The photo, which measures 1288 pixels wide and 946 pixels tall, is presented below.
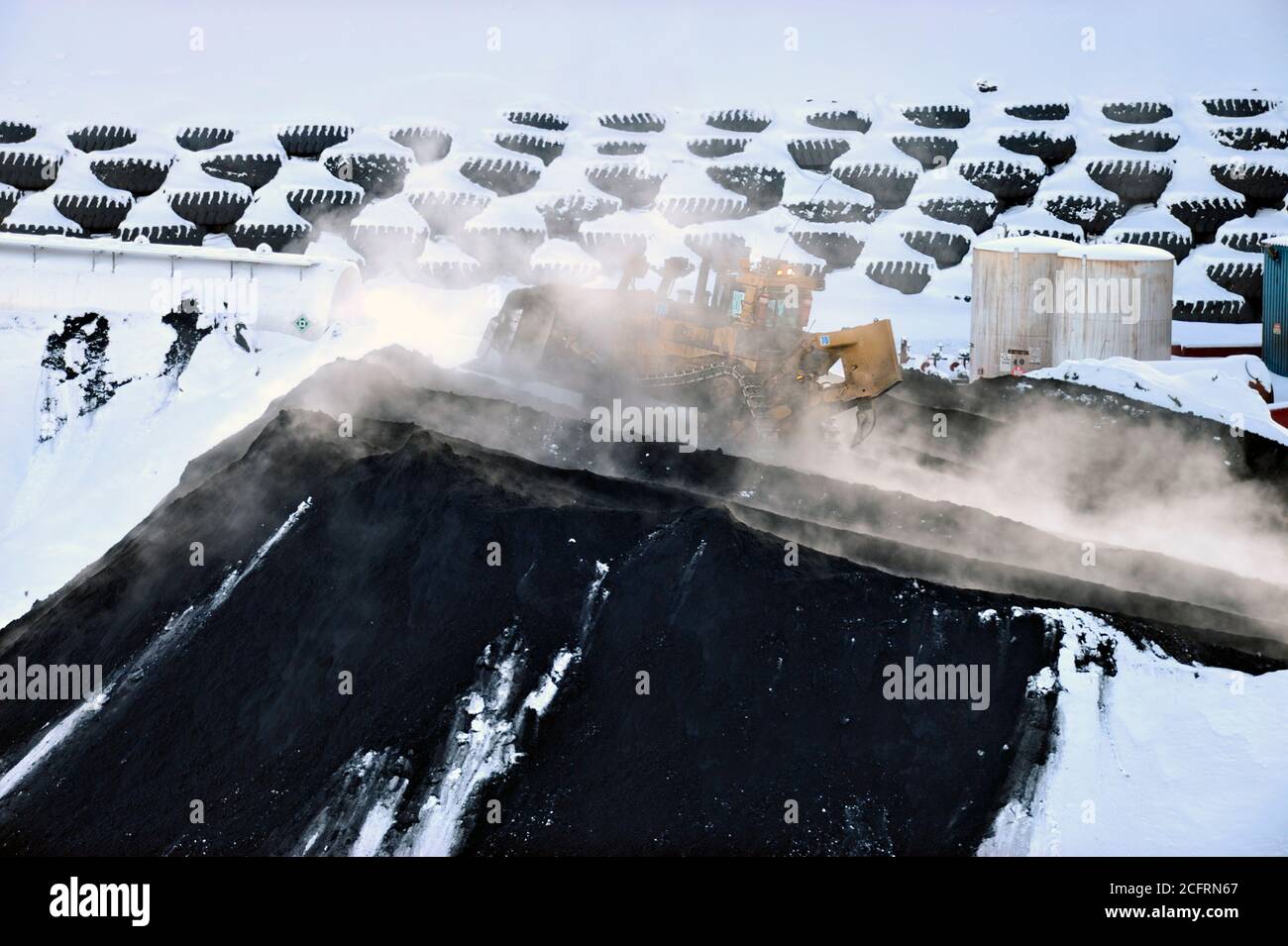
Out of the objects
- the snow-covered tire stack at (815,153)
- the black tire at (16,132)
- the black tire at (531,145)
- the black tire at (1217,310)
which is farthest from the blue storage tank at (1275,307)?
the black tire at (16,132)

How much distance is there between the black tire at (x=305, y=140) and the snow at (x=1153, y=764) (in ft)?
64.9

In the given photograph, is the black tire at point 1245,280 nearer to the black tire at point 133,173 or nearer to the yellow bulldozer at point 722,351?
the yellow bulldozer at point 722,351

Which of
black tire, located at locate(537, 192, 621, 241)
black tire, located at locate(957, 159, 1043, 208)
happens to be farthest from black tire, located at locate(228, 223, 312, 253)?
black tire, located at locate(957, 159, 1043, 208)

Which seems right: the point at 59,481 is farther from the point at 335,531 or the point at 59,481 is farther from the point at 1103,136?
the point at 1103,136

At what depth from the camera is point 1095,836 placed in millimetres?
8570

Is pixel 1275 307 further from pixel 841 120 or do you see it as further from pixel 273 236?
pixel 273 236

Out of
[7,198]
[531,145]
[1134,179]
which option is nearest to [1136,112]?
[1134,179]

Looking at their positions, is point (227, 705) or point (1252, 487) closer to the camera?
point (227, 705)

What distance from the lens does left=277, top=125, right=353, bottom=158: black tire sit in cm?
2575

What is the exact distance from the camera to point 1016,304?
20.9 metres

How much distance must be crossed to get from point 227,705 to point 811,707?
4.44 meters

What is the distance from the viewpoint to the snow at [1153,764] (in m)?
8.52

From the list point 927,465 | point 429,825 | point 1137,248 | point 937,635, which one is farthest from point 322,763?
point 1137,248

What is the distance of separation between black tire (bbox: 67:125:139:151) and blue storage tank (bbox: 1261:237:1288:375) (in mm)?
20718
